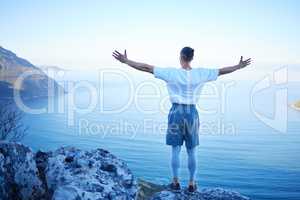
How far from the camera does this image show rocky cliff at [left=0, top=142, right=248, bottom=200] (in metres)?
4.88

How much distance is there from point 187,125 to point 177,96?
1.52ft

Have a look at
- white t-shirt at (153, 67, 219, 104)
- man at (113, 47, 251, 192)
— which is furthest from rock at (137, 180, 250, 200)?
white t-shirt at (153, 67, 219, 104)

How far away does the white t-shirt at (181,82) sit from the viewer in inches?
221

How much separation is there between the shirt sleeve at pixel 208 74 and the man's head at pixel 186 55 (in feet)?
0.75

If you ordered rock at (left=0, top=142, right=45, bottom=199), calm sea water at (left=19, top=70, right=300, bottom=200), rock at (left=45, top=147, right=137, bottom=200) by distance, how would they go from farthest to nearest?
calm sea water at (left=19, top=70, right=300, bottom=200) < rock at (left=0, top=142, right=45, bottom=199) < rock at (left=45, top=147, right=137, bottom=200)

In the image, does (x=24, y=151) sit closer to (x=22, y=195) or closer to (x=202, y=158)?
(x=22, y=195)

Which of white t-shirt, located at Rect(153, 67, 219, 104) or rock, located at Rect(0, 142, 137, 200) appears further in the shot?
white t-shirt, located at Rect(153, 67, 219, 104)

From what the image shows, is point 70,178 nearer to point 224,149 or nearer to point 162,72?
point 162,72

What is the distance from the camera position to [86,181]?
4930mm

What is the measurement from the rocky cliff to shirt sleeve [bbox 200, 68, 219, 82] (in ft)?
5.29

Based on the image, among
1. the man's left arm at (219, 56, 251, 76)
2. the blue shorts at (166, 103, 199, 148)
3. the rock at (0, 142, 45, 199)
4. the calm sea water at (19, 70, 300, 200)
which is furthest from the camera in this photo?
the calm sea water at (19, 70, 300, 200)

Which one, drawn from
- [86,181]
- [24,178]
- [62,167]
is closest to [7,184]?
[24,178]

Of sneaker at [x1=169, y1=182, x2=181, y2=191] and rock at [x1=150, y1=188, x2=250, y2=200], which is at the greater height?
sneaker at [x1=169, y1=182, x2=181, y2=191]

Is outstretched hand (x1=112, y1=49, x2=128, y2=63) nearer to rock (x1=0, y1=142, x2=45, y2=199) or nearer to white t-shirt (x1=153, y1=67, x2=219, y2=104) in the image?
white t-shirt (x1=153, y1=67, x2=219, y2=104)
